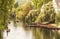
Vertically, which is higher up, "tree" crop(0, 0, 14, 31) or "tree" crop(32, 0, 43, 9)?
"tree" crop(32, 0, 43, 9)

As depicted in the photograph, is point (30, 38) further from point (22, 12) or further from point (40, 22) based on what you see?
point (22, 12)

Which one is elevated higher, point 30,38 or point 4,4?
point 4,4

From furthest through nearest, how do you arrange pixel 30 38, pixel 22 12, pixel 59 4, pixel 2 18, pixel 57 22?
1. pixel 22 12
2. pixel 59 4
3. pixel 57 22
4. pixel 30 38
5. pixel 2 18

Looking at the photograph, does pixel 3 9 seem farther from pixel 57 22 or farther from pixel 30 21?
pixel 30 21

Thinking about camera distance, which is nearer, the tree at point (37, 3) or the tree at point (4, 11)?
the tree at point (4, 11)

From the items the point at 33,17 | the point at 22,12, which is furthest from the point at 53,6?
the point at 22,12

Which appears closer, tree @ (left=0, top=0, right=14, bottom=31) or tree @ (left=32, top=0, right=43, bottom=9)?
tree @ (left=0, top=0, right=14, bottom=31)

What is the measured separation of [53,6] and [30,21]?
5.07 metres

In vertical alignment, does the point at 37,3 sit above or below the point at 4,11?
above

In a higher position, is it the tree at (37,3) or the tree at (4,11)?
the tree at (37,3)

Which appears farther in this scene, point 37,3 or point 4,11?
point 37,3

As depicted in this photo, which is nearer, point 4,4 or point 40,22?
point 4,4

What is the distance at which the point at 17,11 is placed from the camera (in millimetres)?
50594

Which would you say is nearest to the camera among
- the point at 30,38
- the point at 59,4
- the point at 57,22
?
the point at 30,38
